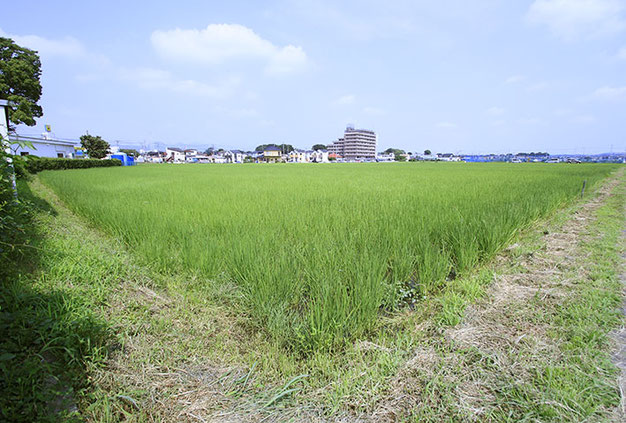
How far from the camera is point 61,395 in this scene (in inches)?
52.2

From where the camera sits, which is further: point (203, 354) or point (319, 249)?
point (319, 249)

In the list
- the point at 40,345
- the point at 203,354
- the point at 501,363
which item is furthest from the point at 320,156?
the point at 40,345

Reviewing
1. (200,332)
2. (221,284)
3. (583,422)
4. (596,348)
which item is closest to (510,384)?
(583,422)

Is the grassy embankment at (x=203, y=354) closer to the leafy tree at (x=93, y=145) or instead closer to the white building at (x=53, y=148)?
the white building at (x=53, y=148)

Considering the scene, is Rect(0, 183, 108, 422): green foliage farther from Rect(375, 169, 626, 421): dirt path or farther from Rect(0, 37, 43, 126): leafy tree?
Rect(0, 37, 43, 126): leafy tree

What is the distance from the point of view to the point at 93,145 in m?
39.2

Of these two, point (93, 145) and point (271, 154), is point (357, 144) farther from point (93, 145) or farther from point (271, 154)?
point (93, 145)

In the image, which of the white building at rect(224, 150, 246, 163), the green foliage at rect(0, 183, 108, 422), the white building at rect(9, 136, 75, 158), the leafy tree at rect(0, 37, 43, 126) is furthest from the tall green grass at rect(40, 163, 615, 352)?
the white building at rect(224, 150, 246, 163)

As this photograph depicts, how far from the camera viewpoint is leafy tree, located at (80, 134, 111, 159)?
39.1 metres

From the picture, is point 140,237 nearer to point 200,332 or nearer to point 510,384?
point 200,332

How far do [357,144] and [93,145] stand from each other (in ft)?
250

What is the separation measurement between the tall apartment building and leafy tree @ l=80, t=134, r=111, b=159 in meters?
71.2

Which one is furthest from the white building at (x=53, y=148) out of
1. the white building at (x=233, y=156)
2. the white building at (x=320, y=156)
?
the white building at (x=320, y=156)

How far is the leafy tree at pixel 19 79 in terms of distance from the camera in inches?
856
